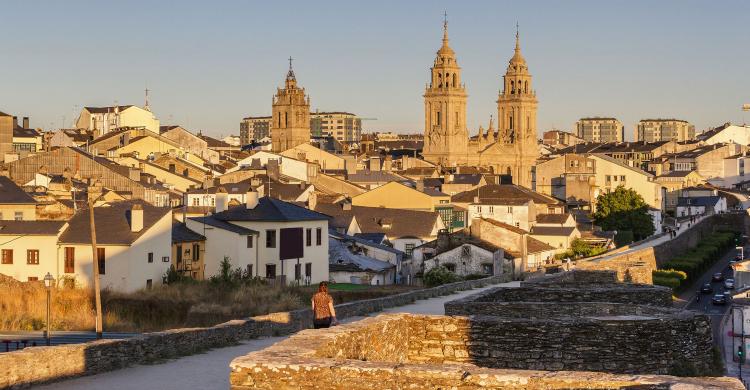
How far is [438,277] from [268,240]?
31.6 ft

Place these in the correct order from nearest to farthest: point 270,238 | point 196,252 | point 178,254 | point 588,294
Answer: point 588,294 < point 178,254 < point 196,252 < point 270,238

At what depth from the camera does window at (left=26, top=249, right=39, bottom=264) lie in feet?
133

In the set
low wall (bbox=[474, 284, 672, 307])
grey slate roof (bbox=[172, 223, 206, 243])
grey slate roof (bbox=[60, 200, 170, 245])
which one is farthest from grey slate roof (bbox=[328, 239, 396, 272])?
low wall (bbox=[474, 284, 672, 307])

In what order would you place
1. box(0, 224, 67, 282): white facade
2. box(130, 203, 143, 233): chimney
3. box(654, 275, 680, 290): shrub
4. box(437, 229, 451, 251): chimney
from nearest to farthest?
box(130, 203, 143, 233): chimney < box(0, 224, 67, 282): white facade < box(437, 229, 451, 251): chimney < box(654, 275, 680, 290): shrub

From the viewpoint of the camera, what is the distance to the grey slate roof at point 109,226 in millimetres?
39312

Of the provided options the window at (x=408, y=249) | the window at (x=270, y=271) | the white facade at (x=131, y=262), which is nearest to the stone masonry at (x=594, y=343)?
the white facade at (x=131, y=262)

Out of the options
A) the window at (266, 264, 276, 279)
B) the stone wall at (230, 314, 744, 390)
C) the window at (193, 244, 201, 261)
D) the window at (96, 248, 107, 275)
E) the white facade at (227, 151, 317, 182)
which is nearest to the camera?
the stone wall at (230, 314, 744, 390)

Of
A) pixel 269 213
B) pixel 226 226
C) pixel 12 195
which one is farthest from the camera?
pixel 12 195

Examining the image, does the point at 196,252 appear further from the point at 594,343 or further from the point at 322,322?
the point at 594,343

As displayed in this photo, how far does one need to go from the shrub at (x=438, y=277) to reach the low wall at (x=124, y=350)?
28644 mm

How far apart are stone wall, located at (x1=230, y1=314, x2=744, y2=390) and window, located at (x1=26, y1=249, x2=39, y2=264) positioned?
92.4 ft

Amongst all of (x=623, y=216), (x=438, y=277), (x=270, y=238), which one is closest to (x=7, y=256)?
(x=270, y=238)

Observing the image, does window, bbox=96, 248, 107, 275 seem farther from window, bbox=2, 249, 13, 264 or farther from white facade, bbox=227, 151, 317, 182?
white facade, bbox=227, 151, 317, 182

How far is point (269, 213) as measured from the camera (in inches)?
1813
